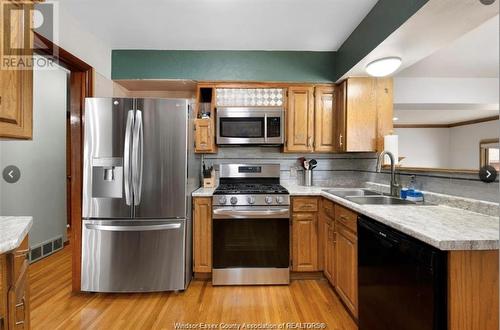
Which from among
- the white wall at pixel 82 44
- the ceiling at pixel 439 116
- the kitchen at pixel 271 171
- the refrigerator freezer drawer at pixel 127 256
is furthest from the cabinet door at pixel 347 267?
the white wall at pixel 82 44

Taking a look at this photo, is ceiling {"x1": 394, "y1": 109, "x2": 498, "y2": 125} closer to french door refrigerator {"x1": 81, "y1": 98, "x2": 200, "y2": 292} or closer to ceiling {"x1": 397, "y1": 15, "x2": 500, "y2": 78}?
ceiling {"x1": 397, "y1": 15, "x2": 500, "y2": 78}

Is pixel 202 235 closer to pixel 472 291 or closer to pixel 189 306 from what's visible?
pixel 189 306

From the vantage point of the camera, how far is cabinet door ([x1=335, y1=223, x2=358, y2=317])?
1.79 metres

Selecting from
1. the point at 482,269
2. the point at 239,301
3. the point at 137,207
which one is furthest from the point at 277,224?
the point at 482,269

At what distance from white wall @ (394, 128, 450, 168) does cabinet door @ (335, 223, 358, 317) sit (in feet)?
3.08

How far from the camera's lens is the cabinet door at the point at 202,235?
8.01 feet

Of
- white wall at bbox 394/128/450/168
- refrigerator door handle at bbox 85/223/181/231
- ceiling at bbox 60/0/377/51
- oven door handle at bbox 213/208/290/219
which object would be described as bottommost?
refrigerator door handle at bbox 85/223/181/231

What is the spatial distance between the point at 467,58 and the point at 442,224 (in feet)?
6.80

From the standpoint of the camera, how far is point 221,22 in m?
2.19

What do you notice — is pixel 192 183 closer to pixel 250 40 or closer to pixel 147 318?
pixel 147 318

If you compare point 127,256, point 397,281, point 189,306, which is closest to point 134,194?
point 127,256

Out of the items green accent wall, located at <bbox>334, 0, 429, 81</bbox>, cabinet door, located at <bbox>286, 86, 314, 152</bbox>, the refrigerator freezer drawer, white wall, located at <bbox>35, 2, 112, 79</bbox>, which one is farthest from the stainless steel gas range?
white wall, located at <bbox>35, 2, 112, 79</bbox>

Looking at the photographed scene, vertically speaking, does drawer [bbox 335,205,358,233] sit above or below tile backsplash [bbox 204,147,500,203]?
below

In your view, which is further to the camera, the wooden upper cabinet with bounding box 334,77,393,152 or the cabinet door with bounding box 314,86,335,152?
the cabinet door with bounding box 314,86,335,152
